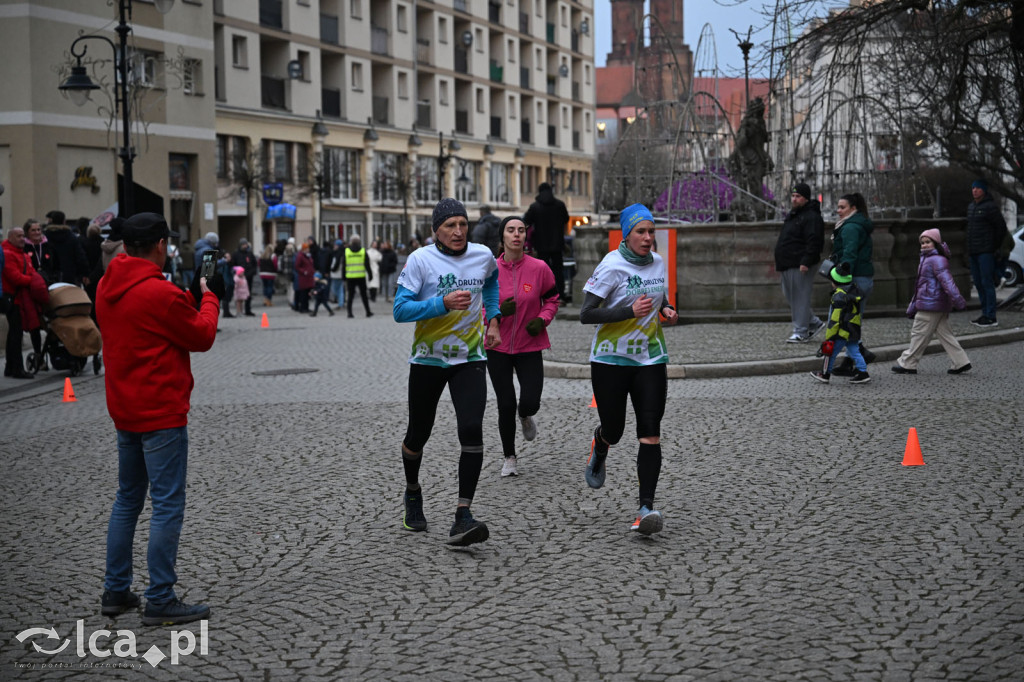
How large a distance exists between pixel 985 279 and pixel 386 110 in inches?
1621

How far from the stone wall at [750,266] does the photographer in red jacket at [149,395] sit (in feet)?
50.0

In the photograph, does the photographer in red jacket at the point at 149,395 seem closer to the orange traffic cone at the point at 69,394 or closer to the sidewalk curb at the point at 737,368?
the orange traffic cone at the point at 69,394

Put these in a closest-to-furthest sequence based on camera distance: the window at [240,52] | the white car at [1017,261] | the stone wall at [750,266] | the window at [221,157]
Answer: the stone wall at [750,266] → the white car at [1017,261] → the window at [221,157] → the window at [240,52]

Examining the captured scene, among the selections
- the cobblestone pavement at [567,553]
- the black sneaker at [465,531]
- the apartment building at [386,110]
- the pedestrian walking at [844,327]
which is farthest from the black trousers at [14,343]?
the apartment building at [386,110]

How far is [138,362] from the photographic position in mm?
5602

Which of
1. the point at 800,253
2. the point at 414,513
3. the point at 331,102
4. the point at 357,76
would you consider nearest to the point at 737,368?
the point at 800,253

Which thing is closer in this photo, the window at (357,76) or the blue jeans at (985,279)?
the blue jeans at (985,279)

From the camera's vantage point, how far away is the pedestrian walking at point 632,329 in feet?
23.5

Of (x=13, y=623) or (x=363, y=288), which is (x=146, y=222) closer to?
(x=13, y=623)

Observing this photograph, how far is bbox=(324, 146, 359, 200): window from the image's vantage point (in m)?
49.3

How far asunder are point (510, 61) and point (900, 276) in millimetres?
50557

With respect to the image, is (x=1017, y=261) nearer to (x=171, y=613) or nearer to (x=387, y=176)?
(x=387, y=176)

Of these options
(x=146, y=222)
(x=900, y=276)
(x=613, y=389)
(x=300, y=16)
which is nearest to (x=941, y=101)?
(x=900, y=276)

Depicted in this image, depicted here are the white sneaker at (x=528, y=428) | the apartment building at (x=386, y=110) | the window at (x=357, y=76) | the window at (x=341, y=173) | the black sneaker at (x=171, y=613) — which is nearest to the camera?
the black sneaker at (x=171, y=613)
